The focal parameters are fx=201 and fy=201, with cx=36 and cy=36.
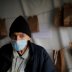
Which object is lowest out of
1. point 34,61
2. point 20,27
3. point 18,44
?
point 34,61

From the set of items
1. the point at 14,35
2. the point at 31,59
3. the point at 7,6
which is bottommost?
the point at 31,59

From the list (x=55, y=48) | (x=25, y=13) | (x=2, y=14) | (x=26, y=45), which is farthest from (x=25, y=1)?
(x=26, y=45)

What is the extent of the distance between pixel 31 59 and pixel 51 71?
0.18 meters

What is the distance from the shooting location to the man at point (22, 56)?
61.1 inches

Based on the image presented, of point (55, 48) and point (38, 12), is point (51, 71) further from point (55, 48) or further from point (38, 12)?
point (38, 12)

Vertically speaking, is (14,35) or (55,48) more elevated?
(14,35)

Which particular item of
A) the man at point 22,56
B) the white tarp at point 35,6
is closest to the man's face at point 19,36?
the man at point 22,56

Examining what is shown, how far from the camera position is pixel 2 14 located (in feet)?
8.00

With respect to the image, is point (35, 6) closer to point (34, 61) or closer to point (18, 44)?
point (18, 44)

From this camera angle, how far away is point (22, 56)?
1589mm

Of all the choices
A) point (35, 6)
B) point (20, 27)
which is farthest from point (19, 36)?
point (35, 6)

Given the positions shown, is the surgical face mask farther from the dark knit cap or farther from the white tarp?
the white tarp

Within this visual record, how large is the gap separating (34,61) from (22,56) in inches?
4.3

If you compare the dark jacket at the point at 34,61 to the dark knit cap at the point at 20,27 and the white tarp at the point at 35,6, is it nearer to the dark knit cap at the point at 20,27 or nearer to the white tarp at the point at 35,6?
the dark knit cap at the point at 20,27
